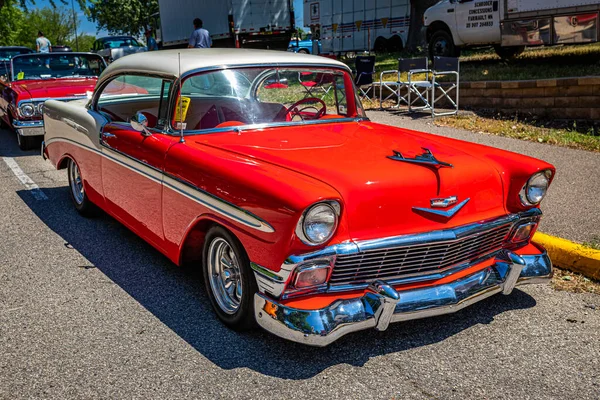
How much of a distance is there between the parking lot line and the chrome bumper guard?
13.9 ft

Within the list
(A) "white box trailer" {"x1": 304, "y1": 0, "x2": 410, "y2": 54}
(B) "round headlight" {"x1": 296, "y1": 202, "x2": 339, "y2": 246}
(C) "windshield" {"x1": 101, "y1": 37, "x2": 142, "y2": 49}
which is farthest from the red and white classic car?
(C) "windshield" {"x1": 101, "y1": 37, "x2": 142, "y2": 49}

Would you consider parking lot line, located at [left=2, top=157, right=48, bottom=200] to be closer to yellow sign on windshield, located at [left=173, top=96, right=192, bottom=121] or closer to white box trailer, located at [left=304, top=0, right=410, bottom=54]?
yellow sign on windshield, located at [left=173, top=96, right=192, bottom=121]

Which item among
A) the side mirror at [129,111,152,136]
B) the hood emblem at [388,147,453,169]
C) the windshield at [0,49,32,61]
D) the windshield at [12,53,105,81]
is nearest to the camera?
the hood emblem at [388,147,453,169]

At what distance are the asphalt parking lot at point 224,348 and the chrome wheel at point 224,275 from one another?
0.48ft

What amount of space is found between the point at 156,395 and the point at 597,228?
3.70 m

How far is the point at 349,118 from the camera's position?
4.69m

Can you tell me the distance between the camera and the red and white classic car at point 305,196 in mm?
3047

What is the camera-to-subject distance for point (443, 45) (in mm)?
14156

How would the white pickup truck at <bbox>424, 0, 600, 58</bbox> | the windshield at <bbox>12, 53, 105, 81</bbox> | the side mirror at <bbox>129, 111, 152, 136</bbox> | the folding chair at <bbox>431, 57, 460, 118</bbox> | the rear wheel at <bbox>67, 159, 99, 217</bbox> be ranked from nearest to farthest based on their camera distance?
the side mirror at <bbox>129, 111, 152, 136</bbox> → the rear wheel at <bbox>67, 159, 99, 217</bbox> → the windshield at <bbox>12, 53, 105, 81</bbox> → the folding chair at <bbox>431, 57, 460, 118</bbox> → the white pickup truck at <bbox>424, 0, 600, 58</bbox>

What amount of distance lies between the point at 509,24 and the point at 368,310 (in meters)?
10.3

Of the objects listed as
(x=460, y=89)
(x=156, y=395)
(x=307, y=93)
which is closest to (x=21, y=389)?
(x=156, y=395)

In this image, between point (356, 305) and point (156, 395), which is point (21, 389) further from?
point (356, 305)

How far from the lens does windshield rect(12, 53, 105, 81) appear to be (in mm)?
9842

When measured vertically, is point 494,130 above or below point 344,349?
above
